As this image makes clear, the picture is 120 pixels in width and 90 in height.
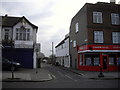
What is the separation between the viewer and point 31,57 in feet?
96.1

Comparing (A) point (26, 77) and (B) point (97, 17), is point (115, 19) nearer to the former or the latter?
(B) point (97, 17)

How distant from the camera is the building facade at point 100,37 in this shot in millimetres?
28125

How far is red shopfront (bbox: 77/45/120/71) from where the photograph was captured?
27.9 metres

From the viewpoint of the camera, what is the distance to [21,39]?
97.1 ft

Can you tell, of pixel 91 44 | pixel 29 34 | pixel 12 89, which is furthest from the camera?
pixel 29 34

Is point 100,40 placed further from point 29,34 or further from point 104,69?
point 29,34

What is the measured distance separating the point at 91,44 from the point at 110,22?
5027 millimetres

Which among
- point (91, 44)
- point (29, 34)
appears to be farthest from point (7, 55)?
point (91, 44)

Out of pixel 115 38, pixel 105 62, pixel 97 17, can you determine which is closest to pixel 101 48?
pixel 105 62

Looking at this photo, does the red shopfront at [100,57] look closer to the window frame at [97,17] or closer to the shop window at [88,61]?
the shop window at [88,61]

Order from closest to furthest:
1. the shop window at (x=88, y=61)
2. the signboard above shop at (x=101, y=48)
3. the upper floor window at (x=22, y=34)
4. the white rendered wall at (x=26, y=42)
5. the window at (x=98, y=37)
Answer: the signboard above shop at (x=101, y=48) < the shop window at (x=88, y=61) < the window at (x=98, y=37) < the white rendered wall at (x=26, y=42) < the upper floor window at (x=22, y=34)

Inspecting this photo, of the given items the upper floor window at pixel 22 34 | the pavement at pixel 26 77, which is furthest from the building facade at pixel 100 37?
the pavement at pixel 26 77

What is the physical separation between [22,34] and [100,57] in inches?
504

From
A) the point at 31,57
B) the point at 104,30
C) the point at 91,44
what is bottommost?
the point at 31,57
